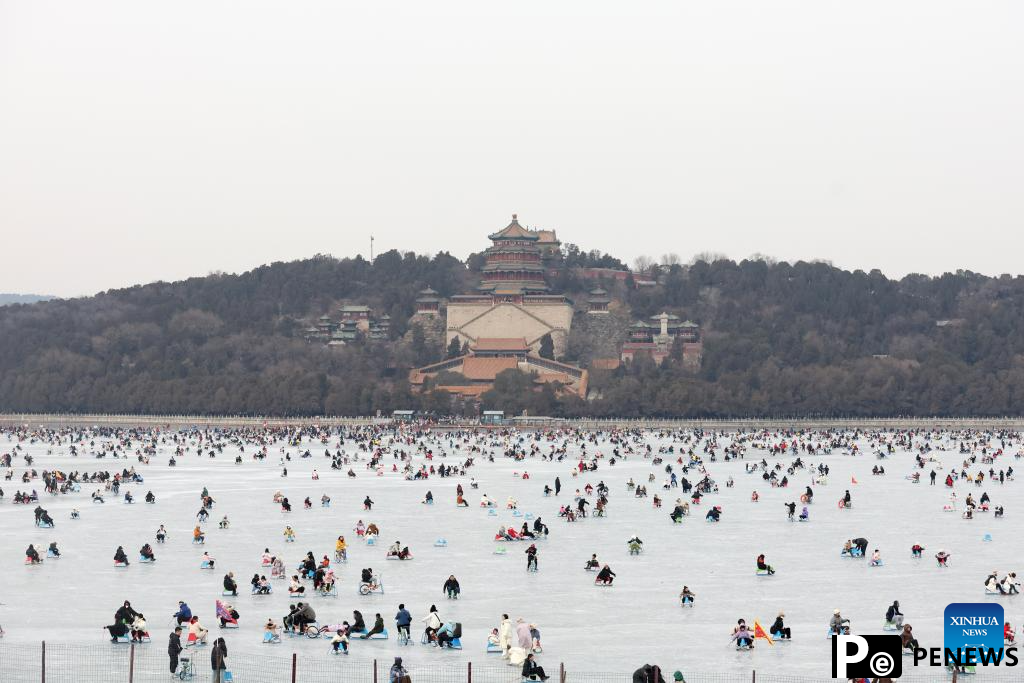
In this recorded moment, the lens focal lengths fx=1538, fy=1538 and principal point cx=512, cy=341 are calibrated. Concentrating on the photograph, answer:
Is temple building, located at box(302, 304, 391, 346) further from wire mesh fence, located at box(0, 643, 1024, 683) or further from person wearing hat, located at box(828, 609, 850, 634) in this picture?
wire mesh fence, located at box(0, 643, 1024, 683)

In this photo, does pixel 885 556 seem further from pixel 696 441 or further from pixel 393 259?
pixel 393 259

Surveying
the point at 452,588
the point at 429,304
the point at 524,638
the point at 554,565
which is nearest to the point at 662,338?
the point at 429,304

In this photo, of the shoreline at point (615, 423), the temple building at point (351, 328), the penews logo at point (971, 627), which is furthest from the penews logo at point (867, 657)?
the temple building at point (351, 328)

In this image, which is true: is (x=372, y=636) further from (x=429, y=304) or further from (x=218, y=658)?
(x=429, y=304)

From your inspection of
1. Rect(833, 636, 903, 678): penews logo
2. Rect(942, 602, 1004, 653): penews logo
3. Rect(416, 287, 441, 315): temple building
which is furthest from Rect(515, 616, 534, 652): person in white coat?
Rect(416, 287, 441, 315): temple building

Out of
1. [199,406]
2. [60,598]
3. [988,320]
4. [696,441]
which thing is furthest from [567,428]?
[60,598]
